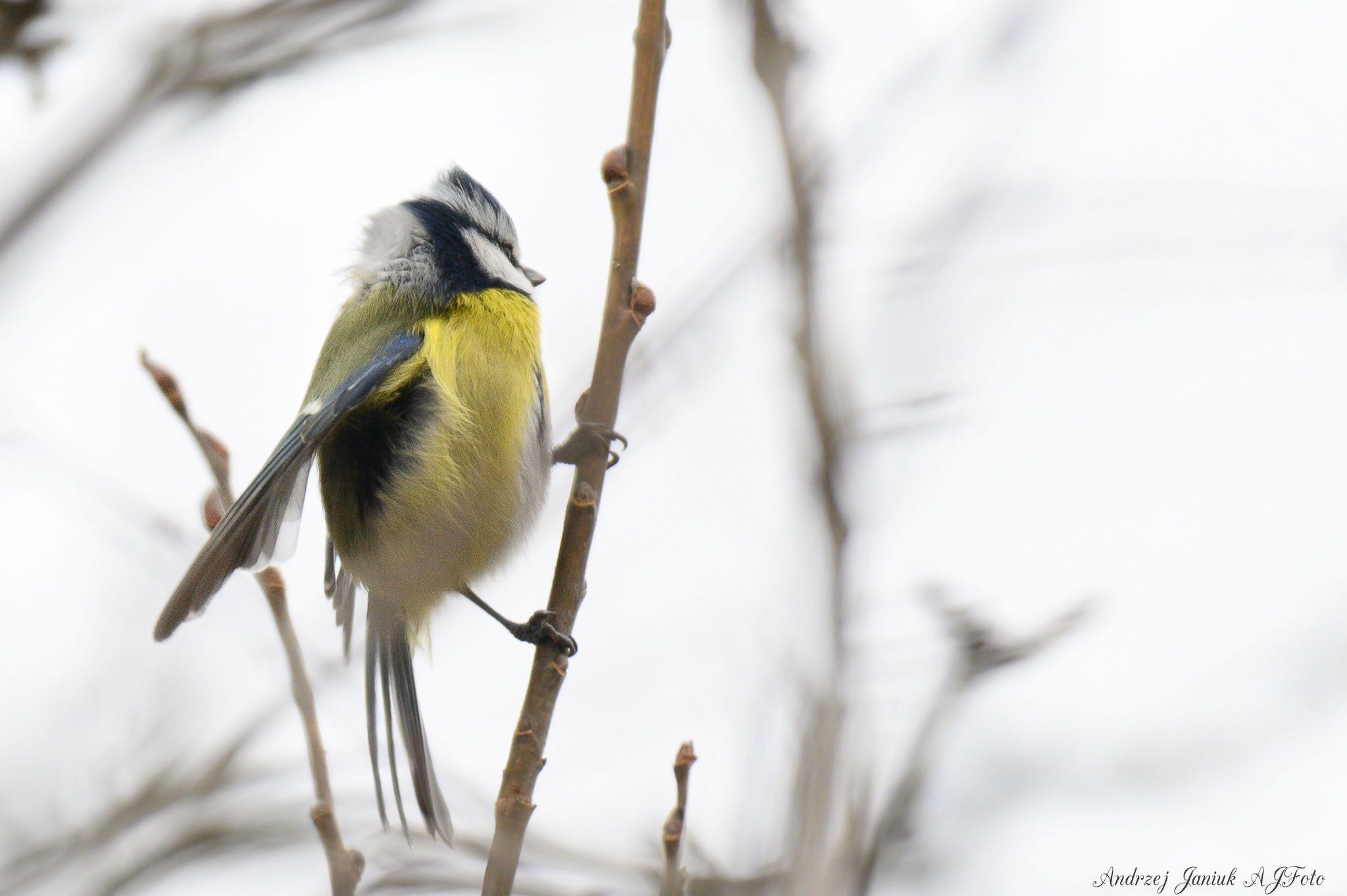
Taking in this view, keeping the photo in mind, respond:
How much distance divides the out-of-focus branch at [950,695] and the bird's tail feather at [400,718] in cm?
82

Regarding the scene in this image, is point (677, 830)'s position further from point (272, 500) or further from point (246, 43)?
point (246, 43)

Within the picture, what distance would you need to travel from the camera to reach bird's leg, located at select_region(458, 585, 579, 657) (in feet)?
5.15

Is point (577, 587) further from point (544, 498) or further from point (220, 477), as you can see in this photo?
point (544, 498)

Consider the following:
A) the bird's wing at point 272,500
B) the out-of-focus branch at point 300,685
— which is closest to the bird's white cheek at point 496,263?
the bird's wing at point 272,500

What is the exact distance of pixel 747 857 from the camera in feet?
5.37

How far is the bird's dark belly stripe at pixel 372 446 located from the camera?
7.62 feet

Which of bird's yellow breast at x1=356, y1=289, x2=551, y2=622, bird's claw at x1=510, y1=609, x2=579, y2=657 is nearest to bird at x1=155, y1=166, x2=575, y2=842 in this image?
bird's yellow breast at x1=356, y1=289, x2=551, y2=622

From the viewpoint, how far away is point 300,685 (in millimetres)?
1446

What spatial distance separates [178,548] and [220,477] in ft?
2.48

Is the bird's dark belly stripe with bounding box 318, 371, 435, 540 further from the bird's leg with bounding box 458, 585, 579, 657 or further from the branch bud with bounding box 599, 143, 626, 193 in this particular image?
the branch bud with bounding box 599, 143, 626, 193

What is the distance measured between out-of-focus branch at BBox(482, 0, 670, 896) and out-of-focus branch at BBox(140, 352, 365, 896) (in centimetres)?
17

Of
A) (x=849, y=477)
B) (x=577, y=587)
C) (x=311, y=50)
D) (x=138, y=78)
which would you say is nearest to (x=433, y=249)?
(x=311, y=50)

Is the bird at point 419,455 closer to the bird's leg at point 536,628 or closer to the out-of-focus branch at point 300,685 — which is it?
the bird's leg at point 536,628

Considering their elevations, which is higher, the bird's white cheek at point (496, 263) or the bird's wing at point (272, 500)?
the bird's white cheek at point (496, 263)
